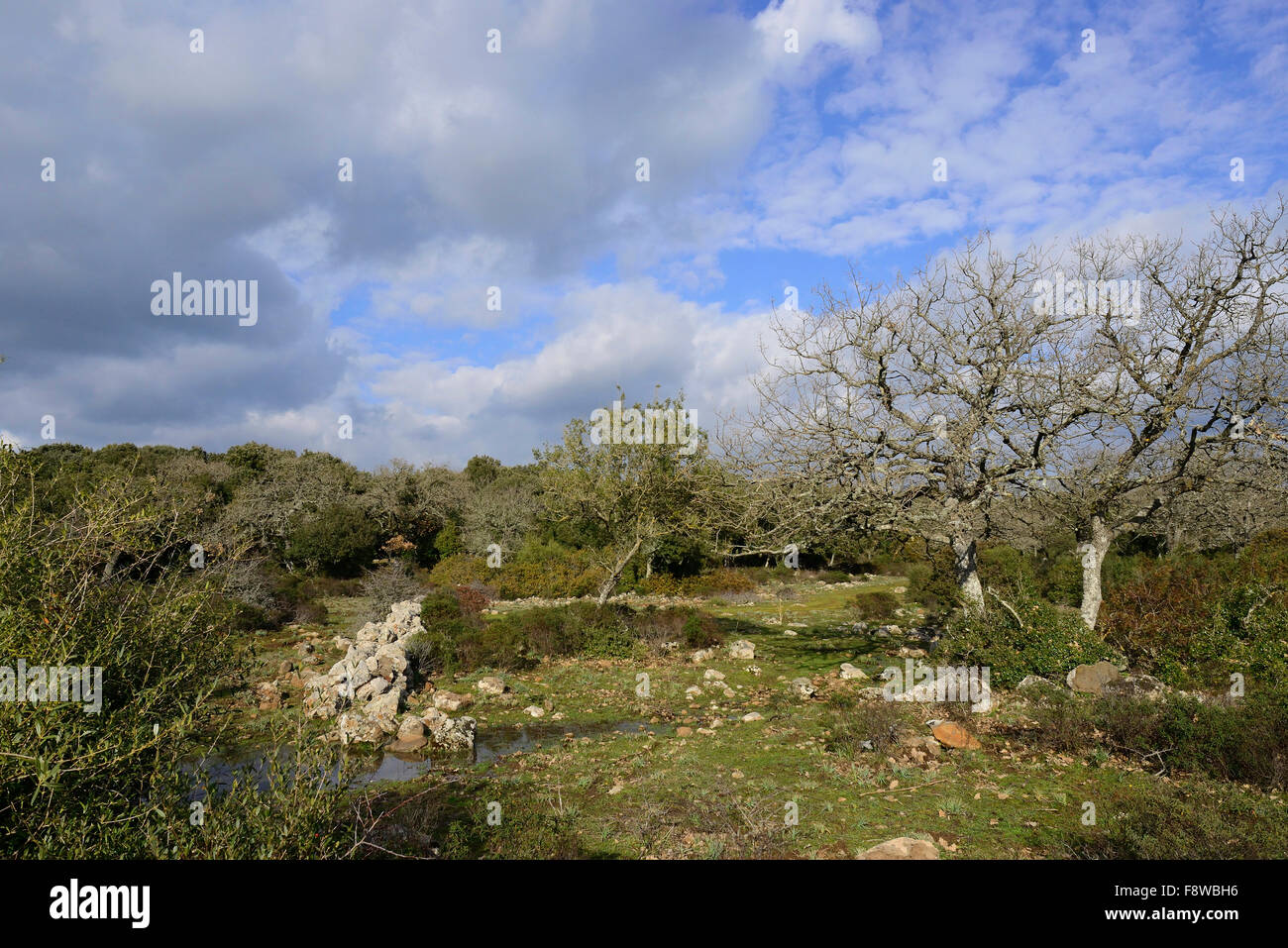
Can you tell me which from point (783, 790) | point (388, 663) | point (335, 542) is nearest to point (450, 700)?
point (388, 663)

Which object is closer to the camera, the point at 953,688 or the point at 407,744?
the point at 407,744

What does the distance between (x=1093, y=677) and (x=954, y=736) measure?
3.22 m

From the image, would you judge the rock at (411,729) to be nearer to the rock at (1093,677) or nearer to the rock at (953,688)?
the rock at (953,688)

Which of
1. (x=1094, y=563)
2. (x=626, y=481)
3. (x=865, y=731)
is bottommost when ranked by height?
(x=865, y=731)

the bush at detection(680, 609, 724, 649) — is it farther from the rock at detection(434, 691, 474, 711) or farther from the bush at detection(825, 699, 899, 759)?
the bush at detection(825, 699, 899, 759)

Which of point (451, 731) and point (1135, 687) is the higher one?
point (1135, 687)

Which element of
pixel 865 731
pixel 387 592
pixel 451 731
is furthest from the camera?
pixel 387 592

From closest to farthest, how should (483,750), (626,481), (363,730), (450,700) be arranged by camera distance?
(363,730) < (483,750) < (450,700) < (626,481)

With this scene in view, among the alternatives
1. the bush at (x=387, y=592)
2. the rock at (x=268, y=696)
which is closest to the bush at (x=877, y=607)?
the bush at (x=387, y=592)

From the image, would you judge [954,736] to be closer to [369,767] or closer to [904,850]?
[904,850]

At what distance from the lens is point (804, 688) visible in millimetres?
13945

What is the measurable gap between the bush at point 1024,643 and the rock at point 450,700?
33.1 ft
